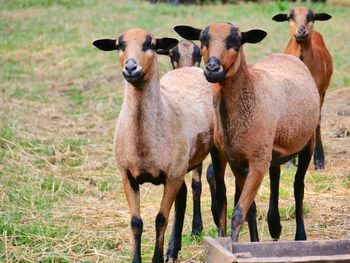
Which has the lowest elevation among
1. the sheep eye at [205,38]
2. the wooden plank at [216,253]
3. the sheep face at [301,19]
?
the sheep face at [301,19]

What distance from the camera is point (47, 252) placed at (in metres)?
8.05

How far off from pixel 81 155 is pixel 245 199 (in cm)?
547

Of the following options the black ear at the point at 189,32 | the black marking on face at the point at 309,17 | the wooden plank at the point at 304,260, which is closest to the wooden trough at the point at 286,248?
the wooden plank at the point at 304,260

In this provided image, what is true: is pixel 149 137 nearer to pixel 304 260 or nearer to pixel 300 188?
pixel 300 188

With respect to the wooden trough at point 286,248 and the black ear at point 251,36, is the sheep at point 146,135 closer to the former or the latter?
the black ear at point 251,36

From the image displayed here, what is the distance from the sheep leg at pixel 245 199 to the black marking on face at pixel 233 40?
1026 millimetres

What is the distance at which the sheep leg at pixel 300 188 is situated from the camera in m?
8.52

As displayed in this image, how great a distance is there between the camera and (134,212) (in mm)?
7590

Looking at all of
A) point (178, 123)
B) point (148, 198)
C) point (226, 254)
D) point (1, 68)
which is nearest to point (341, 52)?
point (1, 68)

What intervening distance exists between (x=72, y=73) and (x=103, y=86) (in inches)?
79.5

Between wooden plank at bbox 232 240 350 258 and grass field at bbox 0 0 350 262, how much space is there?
1.75 m

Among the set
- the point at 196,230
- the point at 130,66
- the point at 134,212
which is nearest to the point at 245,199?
the point at 134,212

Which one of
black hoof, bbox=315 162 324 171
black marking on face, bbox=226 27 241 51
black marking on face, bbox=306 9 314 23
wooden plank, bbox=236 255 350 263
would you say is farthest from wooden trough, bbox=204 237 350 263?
black marking on face, bbox=306 9 314 23

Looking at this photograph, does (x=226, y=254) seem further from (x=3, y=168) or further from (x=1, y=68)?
(x=1, y=68)
